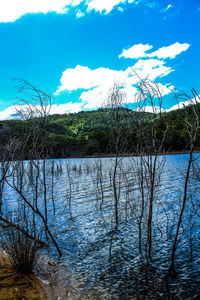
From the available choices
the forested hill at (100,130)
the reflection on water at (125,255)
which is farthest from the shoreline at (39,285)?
the forested hill at (100,130)

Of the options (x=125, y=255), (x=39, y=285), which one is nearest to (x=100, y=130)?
(x=125, y=255)

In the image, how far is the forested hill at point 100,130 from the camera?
537 cm

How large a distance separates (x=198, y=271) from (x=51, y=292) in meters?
3.58

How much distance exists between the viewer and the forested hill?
5.37m

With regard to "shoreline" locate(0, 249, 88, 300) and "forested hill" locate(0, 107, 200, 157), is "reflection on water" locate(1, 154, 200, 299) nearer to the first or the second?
"shoreline" locate(0, 249, 88, 300)

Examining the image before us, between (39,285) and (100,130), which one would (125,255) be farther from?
(100,130)

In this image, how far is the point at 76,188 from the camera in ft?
59.2

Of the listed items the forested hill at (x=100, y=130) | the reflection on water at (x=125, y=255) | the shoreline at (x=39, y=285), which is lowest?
the reflection on water at (x=125, y=255)

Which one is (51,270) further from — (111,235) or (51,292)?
(111,235)

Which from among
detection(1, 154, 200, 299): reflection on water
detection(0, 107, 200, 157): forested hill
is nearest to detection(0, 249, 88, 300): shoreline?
detection(1, 154, 200, 299): reflection on water

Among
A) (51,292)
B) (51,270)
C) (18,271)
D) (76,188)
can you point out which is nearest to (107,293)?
(51,292)

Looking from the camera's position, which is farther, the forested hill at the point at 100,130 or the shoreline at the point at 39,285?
the forested hill at the point at 100,130

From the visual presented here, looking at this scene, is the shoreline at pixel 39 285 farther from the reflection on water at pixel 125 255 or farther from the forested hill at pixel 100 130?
the forested hill at pixel 100 130

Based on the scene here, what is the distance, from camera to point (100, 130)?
4638 centimetres
